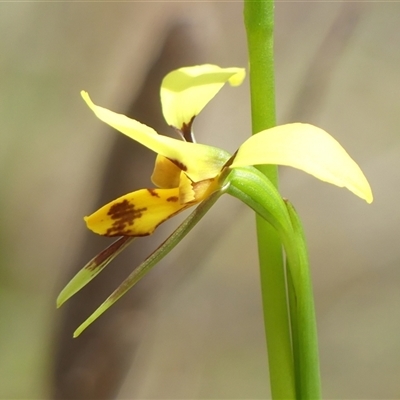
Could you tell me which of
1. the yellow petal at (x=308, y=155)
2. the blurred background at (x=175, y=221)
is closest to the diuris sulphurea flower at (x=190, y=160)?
the yellow petal at (x=308, y=155)

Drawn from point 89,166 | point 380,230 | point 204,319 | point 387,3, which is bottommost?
point 204,319

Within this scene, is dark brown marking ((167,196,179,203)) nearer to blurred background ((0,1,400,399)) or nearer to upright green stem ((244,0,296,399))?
upright green stem ((244,0,296,399))

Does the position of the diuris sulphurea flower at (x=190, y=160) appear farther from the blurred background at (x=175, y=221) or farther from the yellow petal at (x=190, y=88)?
the blurred background at (x=175, y=221)

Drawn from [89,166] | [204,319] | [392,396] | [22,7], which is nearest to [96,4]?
[22,7]

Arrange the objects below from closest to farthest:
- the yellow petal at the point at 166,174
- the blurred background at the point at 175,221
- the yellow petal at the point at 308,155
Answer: the yellow petal at the point at 308,155
the yellow petal at the point at 166,174
the blurred background at the point at 175,221

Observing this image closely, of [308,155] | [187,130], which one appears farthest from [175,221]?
[308,155]

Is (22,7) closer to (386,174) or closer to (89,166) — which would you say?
(89,166)

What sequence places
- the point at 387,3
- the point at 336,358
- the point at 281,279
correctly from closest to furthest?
the point at 281,279 < the point at 387,3 < the point at 336,358

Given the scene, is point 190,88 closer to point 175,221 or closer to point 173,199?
point 173,199
